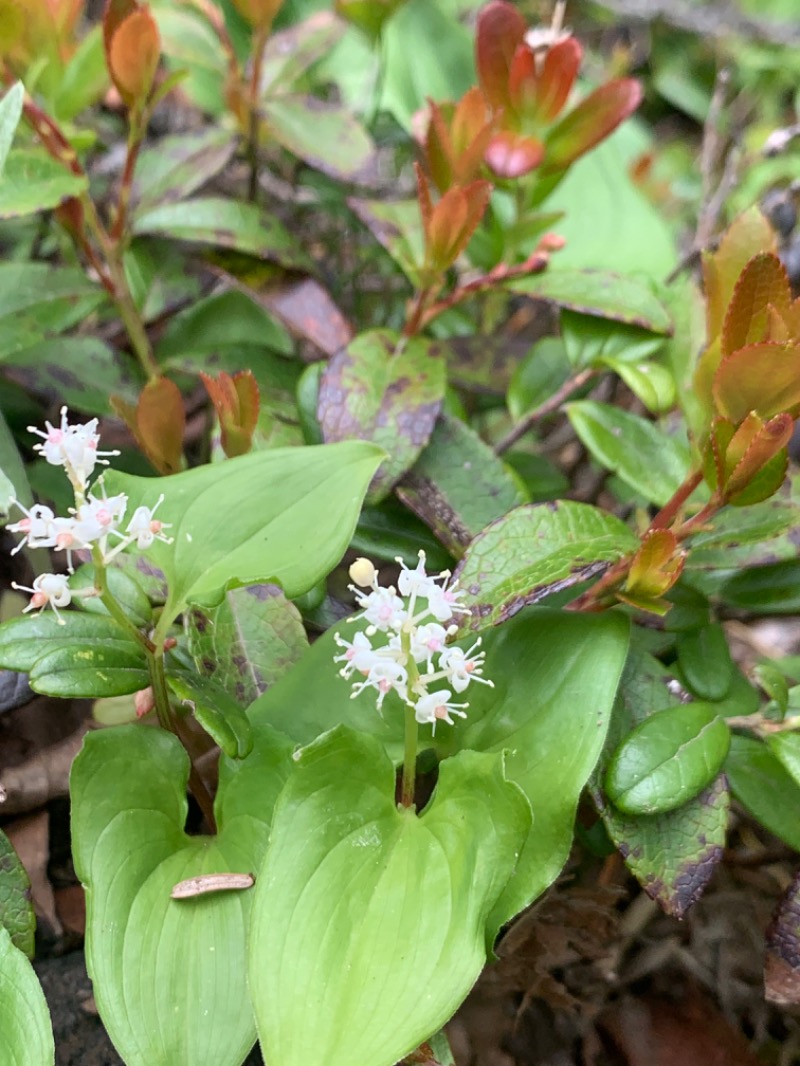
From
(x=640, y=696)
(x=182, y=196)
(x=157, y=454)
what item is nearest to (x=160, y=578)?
(x=157, y=454)

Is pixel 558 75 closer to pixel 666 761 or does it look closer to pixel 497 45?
pixel 497 45

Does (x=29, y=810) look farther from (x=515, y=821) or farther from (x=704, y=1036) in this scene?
(x=704, y=1036)

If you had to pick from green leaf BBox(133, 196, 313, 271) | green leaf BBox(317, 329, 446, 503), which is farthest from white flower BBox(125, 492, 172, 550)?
green leaf BBox(133, 196, 313, 271)

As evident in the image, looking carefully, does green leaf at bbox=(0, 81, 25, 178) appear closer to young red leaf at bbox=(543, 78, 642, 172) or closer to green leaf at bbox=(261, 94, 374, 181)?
green leaf at bbox=(261, 94, 374, 181)

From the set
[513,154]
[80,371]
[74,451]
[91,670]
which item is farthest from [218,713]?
[513,154]

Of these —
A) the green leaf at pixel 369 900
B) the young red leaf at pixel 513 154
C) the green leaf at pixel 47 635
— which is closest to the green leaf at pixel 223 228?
the young red leaf at pixel 513 154

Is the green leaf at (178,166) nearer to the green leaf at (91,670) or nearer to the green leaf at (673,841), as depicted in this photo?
the green leaf at (91,670)
